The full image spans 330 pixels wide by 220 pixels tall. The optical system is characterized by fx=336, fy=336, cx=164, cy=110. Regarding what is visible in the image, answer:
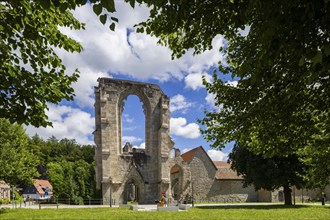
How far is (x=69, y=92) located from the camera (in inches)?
362

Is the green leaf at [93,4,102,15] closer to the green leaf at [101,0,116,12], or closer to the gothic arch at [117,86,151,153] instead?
the green leaf at [101,0,116,12]

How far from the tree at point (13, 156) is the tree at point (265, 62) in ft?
84.5

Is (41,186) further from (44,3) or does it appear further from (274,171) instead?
(44,3)

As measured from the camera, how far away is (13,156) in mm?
31641

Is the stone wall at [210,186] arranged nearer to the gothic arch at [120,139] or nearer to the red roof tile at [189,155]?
the red roof tile at [189,155]

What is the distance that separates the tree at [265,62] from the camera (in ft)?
16.6

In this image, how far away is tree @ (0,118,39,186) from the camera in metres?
30.8

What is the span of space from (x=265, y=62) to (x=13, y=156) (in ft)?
101

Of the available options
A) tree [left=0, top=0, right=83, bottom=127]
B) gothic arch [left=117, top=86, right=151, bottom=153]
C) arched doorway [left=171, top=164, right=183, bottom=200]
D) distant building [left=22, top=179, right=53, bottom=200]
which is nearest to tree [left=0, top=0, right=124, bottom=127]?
tree [left=0, top=0, right=83, bottom=127]

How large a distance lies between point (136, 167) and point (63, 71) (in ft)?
101

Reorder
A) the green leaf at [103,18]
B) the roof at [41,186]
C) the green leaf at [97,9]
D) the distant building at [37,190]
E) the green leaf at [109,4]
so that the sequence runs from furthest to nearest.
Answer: the roof at [41,186], the distant building at [37,190], the green leaf at [103,18], the green leaf at [97,9], the green leaf at [109,4]

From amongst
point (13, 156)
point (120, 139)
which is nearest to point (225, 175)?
point (120, 139)

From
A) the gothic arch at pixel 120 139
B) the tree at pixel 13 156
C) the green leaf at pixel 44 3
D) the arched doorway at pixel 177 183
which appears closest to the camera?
the green leaf at pixel 44 3

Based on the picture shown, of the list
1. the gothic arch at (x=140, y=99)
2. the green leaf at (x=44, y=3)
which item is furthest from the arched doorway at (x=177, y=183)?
the green leaf at (x=44, y=3)
